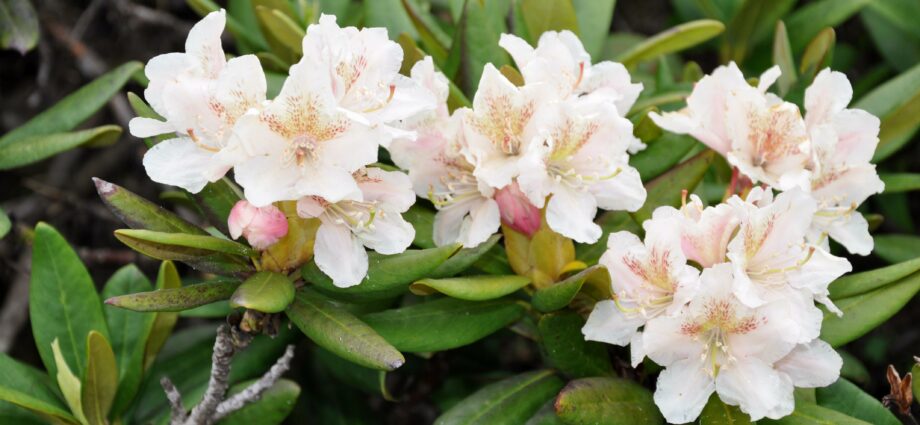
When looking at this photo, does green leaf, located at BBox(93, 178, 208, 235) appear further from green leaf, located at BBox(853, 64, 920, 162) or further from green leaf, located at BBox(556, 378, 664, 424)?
green leaf, located at BBox(853, 64, 920, 162)

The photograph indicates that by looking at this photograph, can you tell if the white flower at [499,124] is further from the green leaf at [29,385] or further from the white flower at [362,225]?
the green leaf at [29,385]

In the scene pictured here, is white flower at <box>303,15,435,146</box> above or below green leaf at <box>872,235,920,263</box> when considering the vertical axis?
above

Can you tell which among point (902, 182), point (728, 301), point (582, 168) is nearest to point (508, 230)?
point (582, 168)

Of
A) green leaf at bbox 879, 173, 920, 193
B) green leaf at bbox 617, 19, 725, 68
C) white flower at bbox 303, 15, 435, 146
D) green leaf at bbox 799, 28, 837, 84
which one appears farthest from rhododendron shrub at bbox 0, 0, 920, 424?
green leaf at bbox 879, 173, 920, 193

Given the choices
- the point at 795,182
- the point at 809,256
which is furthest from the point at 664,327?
the point at 795,182

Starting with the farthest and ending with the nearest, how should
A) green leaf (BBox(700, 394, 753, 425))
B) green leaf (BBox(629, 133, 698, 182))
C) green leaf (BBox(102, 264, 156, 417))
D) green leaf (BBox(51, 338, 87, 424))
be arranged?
green leaf (BBox(102, 264, 156, 417)) → green leaf (BBox(629, 133, 698, 182)) → green leaf (BBox(51, 338, 87, 424)) → green leaf (BBox(700, 394, 753, 425))

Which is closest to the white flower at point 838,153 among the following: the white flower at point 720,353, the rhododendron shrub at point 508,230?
the rhododendron shrub at point 508,230

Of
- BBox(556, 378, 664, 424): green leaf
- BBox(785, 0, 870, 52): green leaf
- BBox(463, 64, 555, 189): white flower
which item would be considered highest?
BBox(463, 64, 555, 189): white flower
